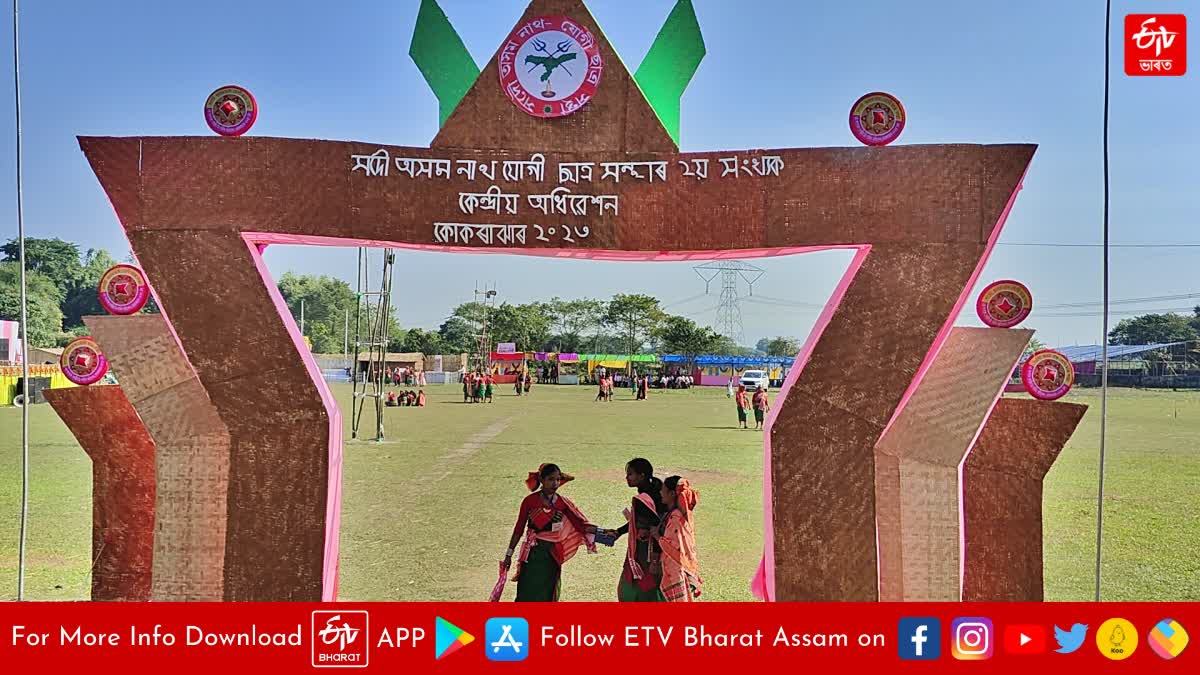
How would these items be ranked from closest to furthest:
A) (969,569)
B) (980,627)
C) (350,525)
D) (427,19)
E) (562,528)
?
(980,627) → (562,528) → (969,569) → (427,19) → (350,525)

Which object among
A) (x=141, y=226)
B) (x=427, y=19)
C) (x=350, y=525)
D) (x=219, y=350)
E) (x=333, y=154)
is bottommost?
(x=350, y=525)

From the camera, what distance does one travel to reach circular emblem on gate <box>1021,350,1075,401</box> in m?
5.52

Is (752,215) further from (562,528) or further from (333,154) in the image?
(333,154)

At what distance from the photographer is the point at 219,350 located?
5531 mm

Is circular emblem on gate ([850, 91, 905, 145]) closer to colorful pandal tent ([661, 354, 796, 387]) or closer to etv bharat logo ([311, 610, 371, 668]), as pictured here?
etv bharat logo ([311, 610, 371, 668])

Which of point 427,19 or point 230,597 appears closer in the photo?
point 230,597

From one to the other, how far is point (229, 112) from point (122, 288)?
50.7 inches

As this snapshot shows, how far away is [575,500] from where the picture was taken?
11398 millimetres

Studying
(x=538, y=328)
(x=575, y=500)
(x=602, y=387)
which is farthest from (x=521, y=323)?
(x=575, y=500)

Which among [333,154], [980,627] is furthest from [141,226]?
[980,627]

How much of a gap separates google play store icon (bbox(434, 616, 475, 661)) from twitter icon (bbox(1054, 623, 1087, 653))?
129 inches

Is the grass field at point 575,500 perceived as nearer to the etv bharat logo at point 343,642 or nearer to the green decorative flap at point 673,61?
the etv bharat logo at point 343,642

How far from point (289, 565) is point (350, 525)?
14.5ft

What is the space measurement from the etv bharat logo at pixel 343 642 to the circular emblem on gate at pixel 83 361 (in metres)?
2.19
